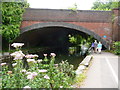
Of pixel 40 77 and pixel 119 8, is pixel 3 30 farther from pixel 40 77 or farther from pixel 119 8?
pixel 40 77

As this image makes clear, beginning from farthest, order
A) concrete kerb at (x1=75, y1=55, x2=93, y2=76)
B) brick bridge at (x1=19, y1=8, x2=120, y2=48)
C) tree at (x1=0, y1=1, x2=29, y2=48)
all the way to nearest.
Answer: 1. brick bridge at (x1=19, y1=8, x2=120, y2=48)
2. tree at (x1=0, y1=1, x2=29, y2=48)
3. concrete kerb at (x1=75, y1=55, x2=93, y2=76)

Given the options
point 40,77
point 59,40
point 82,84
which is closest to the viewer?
point 40,77

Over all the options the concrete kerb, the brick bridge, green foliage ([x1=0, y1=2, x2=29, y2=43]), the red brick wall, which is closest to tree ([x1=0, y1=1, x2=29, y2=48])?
green foliage ([x1=0, y1=2, x2=29, y2=43])

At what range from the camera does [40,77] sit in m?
3.18

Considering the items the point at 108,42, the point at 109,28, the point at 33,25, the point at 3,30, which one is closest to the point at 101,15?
the point at 109,28

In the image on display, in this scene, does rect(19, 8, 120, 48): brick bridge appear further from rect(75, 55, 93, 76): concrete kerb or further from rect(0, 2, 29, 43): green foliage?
rect(75, 55, 93, 76): concrete kerb

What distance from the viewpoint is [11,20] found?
1421 cm


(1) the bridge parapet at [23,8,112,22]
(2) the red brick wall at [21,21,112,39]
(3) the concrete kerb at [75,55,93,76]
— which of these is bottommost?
(3) the concrete kerb at [75,55,93,76]

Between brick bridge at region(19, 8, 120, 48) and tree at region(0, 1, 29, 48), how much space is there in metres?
0.64

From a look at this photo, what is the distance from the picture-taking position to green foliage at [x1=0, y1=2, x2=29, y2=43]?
14.0 meters

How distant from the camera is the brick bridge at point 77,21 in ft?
49.7

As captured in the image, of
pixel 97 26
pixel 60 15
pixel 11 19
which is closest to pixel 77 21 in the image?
pixel 60 15

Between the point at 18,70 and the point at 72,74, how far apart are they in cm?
164

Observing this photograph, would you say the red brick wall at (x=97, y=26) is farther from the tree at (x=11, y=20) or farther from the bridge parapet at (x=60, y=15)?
the tree at (x=11, y=20)
